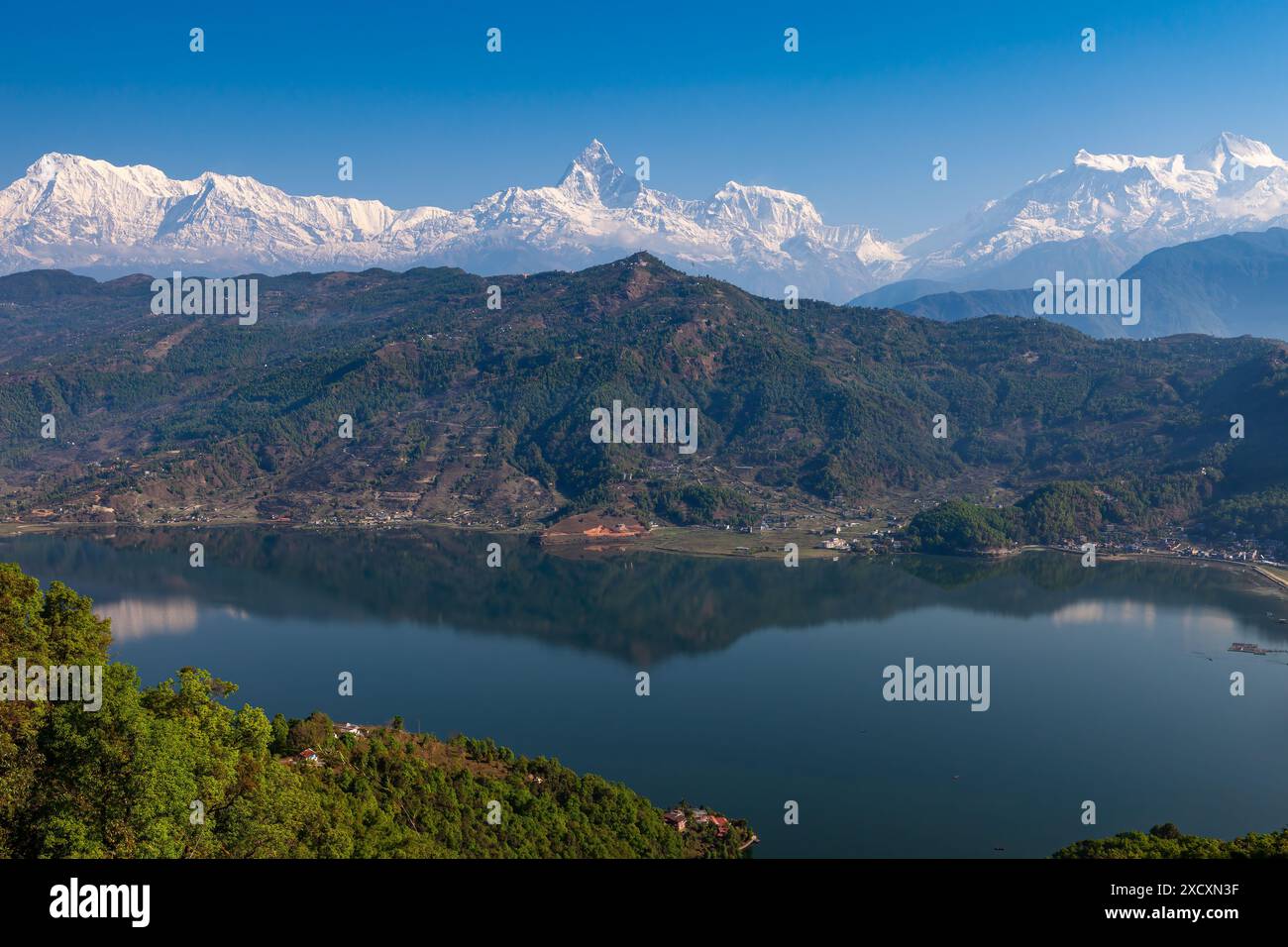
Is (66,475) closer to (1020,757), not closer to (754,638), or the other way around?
(754,638)

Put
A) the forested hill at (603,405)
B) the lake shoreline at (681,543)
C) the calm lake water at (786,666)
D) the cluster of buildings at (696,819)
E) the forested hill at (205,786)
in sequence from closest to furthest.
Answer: the forested hill at (205,786) → the cluster of buildings at (696,819) → the calm lake water at (786,666) → the lake shoreline at (681,543) → the forested hill at (603,405)

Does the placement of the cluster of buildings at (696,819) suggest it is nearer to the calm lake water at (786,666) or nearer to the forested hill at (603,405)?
the calm lake water at (786,666)

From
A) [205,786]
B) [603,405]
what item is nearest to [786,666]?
[205,786]

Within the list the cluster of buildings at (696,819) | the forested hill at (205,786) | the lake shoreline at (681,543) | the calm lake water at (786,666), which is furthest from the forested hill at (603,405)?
the forested hill at (205,786)

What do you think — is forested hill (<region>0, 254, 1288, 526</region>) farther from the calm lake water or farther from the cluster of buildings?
the cluster of buildings

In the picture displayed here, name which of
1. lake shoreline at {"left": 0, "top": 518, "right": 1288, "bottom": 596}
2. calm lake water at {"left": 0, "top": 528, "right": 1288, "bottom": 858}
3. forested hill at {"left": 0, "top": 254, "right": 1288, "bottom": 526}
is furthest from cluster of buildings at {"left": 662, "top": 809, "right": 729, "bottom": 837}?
forested hill at {"left": 0, "top": 254, "right": 1288, "bottom": 526}
